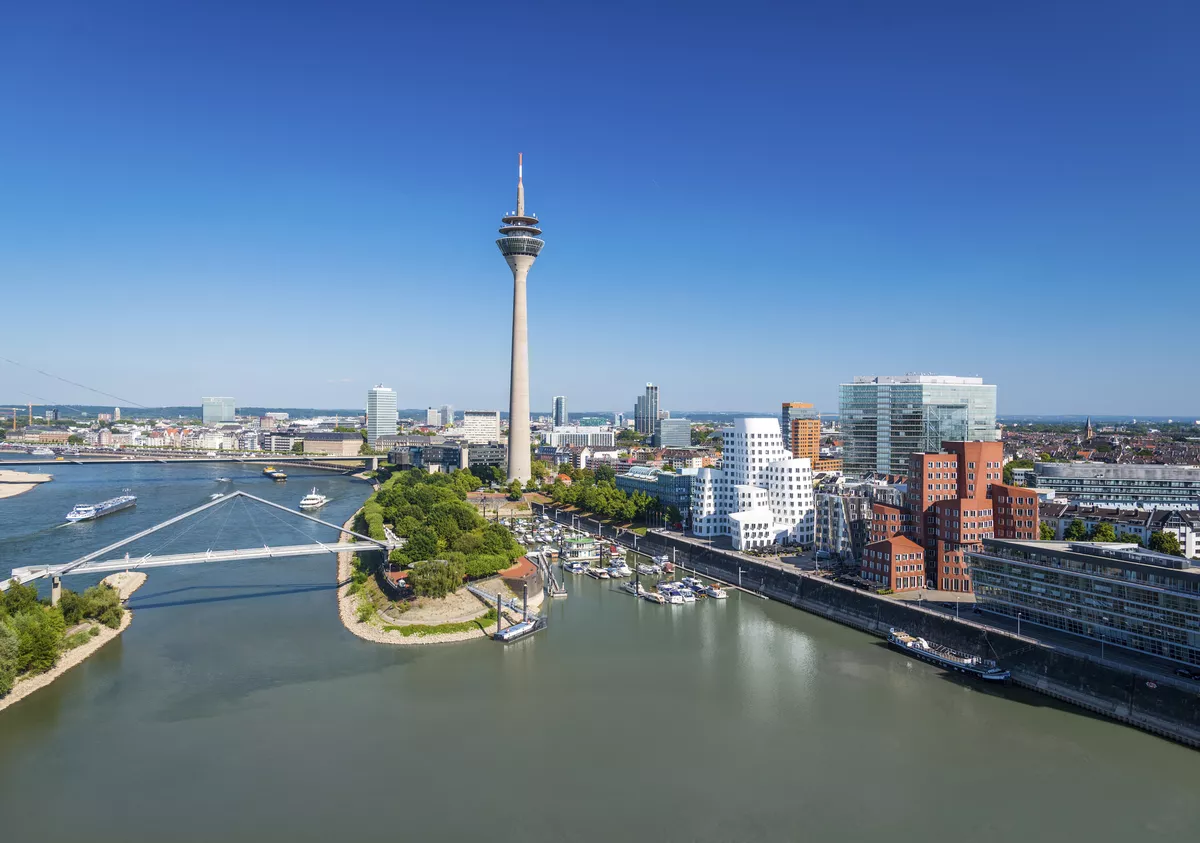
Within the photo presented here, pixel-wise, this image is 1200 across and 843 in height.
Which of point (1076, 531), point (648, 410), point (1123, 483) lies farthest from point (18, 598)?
point (648, 410)

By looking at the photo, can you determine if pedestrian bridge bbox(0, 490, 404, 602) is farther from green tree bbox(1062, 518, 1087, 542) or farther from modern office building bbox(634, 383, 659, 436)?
modern office building bbox(634, 383, 659, 436)

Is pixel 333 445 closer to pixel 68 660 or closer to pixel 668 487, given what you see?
pixel 668 487

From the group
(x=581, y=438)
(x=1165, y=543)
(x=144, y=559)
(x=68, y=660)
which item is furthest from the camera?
(x=581, y=438)

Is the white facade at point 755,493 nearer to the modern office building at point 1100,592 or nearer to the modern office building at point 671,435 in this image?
the modern office building at point 1100,592

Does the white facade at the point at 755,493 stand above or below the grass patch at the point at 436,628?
above

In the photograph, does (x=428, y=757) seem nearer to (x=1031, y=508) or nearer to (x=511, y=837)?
(x=511, y=837)

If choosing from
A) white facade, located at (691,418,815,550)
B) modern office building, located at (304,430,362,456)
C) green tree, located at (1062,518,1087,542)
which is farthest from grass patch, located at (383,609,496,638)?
modern office building, located at (304,430,362,456)

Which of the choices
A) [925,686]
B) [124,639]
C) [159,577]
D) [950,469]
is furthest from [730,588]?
[159,577]

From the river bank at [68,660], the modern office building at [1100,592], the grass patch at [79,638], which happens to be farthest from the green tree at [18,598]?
the modern office building at [1100,592]
